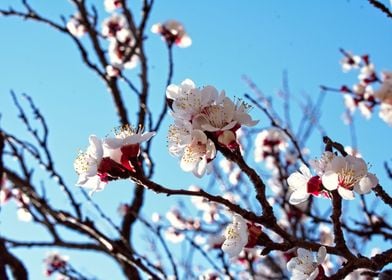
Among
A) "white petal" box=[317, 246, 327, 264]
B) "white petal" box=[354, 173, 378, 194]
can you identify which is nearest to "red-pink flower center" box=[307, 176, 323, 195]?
"white petal" box=[354, 173, 378, 194]

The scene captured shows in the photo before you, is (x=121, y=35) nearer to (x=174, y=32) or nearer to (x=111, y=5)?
(x=111, y=5)

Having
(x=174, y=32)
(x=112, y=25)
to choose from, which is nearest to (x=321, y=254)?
(x=174, y=32)

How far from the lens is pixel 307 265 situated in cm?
116

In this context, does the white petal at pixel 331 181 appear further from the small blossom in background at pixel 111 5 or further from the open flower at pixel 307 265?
the small blossom in background at pixel 111 5

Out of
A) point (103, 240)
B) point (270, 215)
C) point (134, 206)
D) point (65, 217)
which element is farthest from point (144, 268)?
point (134, 206)

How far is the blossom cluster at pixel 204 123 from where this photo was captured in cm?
122

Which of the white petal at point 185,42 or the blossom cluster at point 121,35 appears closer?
the blossom cluster at point 121,35

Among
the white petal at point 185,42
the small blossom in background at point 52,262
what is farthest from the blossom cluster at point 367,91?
the small blossom in background at point 52,262

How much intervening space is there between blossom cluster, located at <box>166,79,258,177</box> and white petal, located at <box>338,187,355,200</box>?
25cm

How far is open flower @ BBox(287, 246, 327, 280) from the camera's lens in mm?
1100

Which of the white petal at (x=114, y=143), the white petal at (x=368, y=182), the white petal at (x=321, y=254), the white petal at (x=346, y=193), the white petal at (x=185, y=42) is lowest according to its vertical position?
the white petal at (x=321, y=254)

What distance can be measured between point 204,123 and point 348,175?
0.34m

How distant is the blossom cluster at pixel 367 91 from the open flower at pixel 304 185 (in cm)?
302

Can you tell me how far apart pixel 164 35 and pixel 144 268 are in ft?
9.40
